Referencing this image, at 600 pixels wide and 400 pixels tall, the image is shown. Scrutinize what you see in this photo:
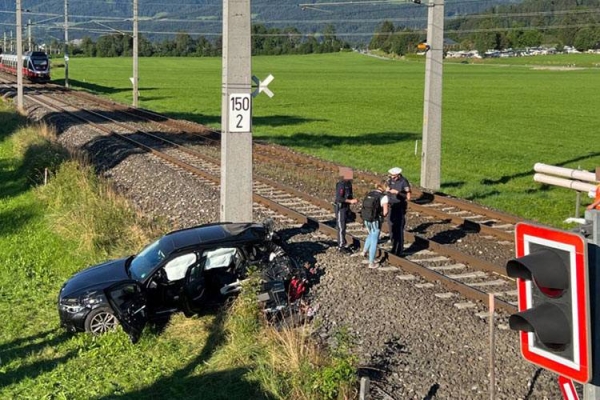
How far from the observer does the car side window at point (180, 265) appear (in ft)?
40.7

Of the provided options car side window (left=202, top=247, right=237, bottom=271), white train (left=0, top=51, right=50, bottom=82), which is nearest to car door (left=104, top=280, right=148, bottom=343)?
car side window (left=202, top=247, right=237, bottom=271)

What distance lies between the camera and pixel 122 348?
11562mm

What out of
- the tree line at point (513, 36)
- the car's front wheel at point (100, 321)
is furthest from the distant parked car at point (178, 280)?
the tree line at point (513, 36)

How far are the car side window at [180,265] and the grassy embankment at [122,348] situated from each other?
63 centimetres

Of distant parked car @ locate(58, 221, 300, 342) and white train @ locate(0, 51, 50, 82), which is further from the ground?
white train @ locate(0, 51, 50, 82)

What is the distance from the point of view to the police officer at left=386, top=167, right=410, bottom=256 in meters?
14.8

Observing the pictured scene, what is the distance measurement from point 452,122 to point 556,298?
46.6 meters

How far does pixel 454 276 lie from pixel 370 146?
22.1m

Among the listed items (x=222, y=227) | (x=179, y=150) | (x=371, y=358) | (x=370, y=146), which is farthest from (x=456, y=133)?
(x=371, y=358)

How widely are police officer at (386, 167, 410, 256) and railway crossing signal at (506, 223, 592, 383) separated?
10.7m

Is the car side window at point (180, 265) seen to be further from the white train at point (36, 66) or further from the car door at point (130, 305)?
the white train at point (36, 66)

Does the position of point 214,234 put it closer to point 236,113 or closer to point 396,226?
point 236,113

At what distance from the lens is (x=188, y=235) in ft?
42.8

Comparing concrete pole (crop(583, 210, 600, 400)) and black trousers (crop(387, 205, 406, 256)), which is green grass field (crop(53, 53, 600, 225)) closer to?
black trousers (crop(387, 205, 406, 256))
